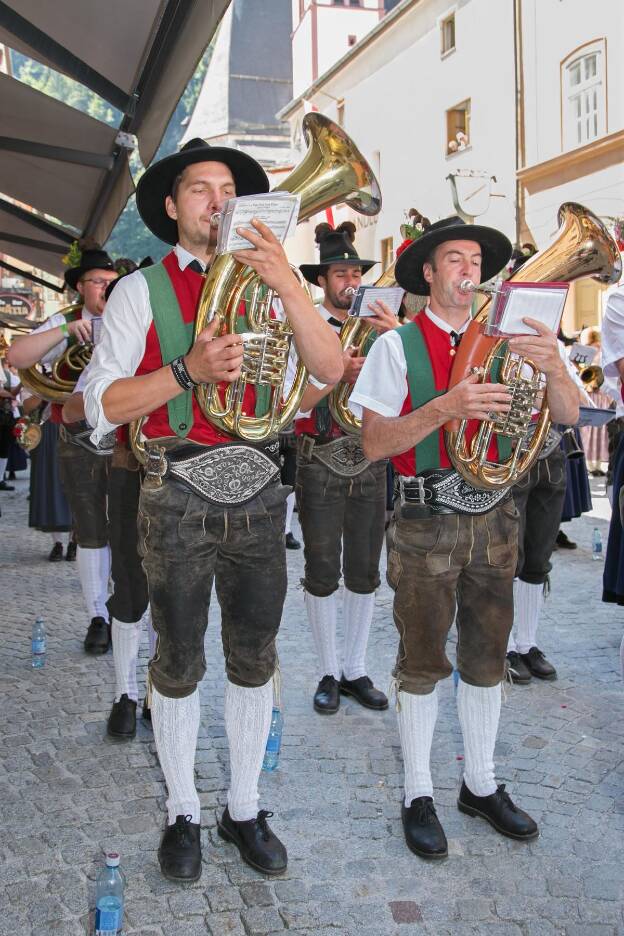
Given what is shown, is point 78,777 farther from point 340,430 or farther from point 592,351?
point 592,351

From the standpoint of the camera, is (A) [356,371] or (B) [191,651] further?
(A) [356,371]

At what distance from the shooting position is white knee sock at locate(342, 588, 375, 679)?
4621mm

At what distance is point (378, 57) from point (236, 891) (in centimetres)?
2478

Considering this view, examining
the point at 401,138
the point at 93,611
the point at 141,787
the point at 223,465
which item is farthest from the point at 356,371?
the point at 401,138

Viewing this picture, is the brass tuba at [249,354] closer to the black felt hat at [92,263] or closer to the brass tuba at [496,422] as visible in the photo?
the brass tuba at [496,422]

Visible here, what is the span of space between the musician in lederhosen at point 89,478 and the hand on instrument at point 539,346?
2876mm

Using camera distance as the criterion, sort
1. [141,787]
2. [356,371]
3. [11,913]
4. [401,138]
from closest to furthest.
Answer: [11,913], [141,787], [356,371], [401,138]

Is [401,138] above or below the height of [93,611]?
above

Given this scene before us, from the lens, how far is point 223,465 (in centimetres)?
281

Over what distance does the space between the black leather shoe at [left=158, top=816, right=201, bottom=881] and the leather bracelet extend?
1.48 meters

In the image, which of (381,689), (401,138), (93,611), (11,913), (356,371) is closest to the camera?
(11,913)

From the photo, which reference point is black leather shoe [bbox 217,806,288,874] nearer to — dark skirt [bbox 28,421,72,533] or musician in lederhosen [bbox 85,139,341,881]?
musician in lederhosen [bbox 85,139,341,881]

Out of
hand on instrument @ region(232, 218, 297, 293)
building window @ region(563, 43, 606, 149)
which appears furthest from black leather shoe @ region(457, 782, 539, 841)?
building window @ region(563, 43, 606, 149)

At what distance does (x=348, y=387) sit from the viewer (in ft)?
14.2
